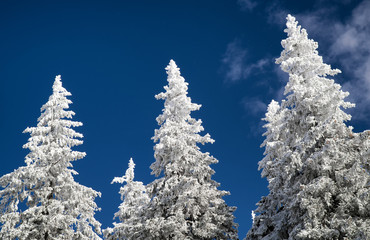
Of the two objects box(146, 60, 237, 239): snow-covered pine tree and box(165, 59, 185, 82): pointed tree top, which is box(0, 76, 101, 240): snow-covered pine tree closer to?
box(146, 60, 237, 239): snow-covered pine tree

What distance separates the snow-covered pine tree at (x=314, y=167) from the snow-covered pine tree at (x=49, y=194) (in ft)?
35.6

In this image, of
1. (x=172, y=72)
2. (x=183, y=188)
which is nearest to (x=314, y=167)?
(x=183, y=188)

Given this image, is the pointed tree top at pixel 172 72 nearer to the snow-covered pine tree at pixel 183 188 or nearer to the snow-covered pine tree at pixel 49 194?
the snow-covered pine tree at pixel 183 188

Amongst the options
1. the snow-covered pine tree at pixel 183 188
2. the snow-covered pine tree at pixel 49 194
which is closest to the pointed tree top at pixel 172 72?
the snow-covered pine tree at pixel 183 188

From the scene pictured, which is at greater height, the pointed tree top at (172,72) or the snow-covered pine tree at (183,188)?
the pointed tree top at (172,72)

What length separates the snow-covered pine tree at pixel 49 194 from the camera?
19.2 m

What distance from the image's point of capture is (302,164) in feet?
52.5

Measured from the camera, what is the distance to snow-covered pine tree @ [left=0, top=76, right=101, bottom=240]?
1923 centimetres

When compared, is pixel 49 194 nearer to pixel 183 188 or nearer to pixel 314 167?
pixel 183 188

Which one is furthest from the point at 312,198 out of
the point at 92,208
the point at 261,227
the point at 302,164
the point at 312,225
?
the point at 92,208

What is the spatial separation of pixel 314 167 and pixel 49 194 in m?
16.4

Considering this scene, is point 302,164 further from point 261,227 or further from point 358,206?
point 261,227

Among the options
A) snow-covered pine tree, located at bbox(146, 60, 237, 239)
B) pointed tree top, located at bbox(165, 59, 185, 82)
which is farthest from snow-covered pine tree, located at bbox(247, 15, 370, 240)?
pointed tree top, located at bbox(165, 59, 185, 82)

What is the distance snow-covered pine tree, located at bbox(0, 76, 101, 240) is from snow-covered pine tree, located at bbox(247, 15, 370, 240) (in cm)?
1085
